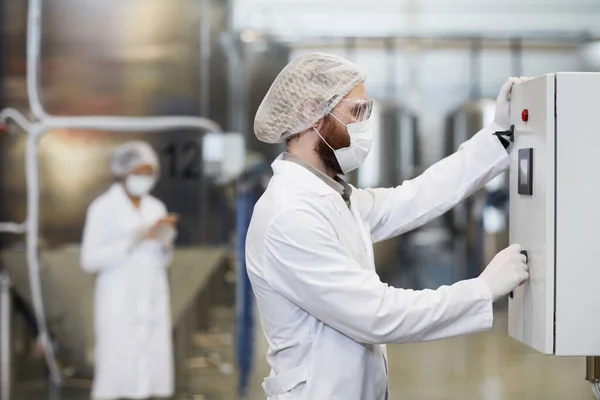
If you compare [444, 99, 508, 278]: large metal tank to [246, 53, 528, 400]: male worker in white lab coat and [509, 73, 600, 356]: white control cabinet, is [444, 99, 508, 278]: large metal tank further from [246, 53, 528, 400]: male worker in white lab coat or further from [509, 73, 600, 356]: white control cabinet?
[509, 73, 600, 356]: white control cabinet

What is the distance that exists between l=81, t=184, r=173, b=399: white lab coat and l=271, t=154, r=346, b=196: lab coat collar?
190cm

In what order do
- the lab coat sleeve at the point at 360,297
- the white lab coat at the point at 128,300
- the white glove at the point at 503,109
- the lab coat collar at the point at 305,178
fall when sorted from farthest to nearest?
1. the white lab coat at the point at 128,300
2. the white glove at the point at 503,109
3. the lab coat collar at the point at 305,178
4. the lab coat sleeve at the point at 360,297

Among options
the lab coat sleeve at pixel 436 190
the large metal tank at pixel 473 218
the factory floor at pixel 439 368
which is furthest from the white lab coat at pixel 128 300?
the lab coat sleeve at pixel 436 190

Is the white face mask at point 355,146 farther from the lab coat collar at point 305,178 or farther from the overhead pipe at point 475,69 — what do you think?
the overhead pipe at point 475,69

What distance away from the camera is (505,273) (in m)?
1.90

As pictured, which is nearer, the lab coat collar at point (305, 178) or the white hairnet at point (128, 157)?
the lab coat collar at point (305, 178)

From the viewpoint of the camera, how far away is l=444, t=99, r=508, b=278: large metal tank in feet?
12.6

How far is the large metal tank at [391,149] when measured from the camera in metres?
3.87

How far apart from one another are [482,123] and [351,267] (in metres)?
2.16

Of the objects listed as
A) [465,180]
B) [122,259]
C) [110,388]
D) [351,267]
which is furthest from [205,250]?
[351,267]

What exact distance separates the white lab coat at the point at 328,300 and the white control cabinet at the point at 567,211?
0.16m

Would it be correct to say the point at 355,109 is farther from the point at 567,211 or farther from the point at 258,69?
the point at 258,69

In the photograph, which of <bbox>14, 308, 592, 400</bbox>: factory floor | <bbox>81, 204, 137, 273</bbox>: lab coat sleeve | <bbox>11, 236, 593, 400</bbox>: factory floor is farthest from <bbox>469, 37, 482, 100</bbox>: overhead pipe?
<bbox>81, 204, 137, 273</bbox>: lab coat sleeve

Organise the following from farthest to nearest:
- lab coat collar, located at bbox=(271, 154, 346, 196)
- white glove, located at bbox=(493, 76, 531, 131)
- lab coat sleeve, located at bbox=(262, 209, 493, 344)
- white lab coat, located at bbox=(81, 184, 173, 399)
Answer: white lab coat, located at bbox=(81, 184, 173, 399)
white glove, located at bbox=(493, 76, 531, 131)
lab coat collar, located at bbox=(271, 154, 346, 196)
lab coat sleeve, located at bbox=(262, 209, 493, 344)
